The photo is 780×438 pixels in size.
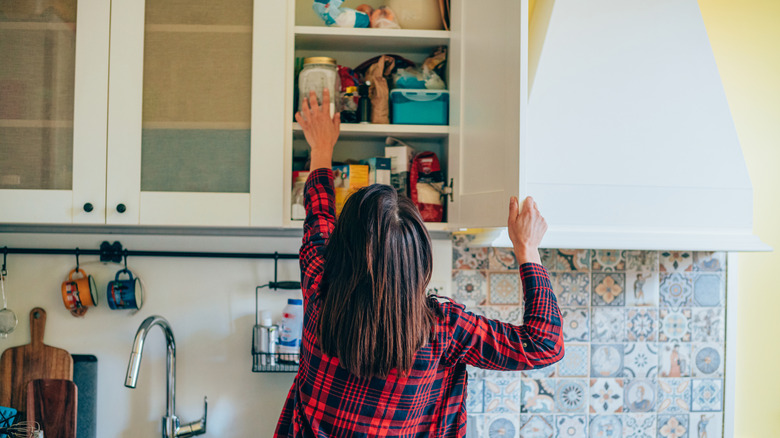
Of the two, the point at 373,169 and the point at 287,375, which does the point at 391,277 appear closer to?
the point at 373,169

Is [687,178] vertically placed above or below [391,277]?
above

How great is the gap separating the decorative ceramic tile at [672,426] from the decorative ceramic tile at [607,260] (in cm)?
47

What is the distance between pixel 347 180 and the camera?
1.49 m

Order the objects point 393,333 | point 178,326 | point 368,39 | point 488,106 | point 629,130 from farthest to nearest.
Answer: point 178,326
point 368,39
point 629,130
point 488,106
point 393,333

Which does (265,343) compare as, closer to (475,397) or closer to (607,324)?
(475,397)

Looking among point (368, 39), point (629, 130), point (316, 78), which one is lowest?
point (629, 130)

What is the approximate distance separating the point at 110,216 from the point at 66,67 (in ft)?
1.26

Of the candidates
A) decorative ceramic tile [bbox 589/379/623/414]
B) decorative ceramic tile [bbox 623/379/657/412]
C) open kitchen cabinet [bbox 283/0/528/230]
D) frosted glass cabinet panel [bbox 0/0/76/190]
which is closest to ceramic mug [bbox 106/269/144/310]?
frosted glass cabinet panel [bbox 0/0/76/190]

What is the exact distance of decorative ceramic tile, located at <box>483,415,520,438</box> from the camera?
1679 millimetres

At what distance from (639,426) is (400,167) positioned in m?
1.06

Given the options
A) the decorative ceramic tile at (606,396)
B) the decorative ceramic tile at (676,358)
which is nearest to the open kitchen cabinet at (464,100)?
the decorative ceramic tile at (606,396)

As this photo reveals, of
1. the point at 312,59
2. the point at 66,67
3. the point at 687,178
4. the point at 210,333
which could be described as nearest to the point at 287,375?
the point at 210,333

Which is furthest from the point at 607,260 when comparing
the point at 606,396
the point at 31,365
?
the point at 31,365

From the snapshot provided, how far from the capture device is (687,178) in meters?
1.34
